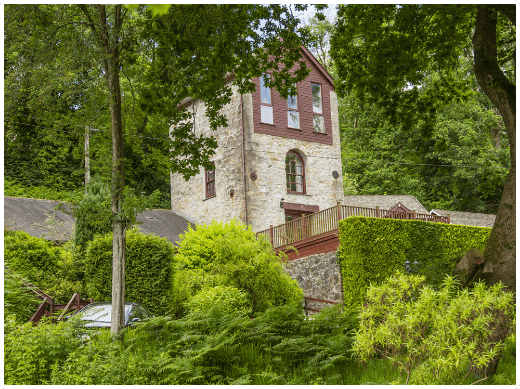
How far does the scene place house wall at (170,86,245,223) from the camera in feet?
77.6

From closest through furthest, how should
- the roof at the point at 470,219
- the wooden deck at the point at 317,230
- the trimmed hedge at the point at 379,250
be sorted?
the trimmed hedge at the point at 379,250 → the wooden deck at the point at 317,230 → the roof at the point at 470,219

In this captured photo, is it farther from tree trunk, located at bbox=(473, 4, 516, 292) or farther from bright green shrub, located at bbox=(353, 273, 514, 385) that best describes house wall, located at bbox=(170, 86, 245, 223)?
bright green shrub, located at bbox=(353, 273, 514, 385)

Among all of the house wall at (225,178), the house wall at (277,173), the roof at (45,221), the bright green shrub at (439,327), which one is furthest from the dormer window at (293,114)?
the bright green shrub at (439,327)

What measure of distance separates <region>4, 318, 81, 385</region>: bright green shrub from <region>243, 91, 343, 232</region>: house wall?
15.1 metres

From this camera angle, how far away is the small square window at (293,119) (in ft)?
82.5

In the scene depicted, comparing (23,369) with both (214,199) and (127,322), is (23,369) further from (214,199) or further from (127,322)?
(214,199)

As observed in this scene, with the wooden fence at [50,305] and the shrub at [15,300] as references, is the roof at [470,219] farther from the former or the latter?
the shrub at [15,300]

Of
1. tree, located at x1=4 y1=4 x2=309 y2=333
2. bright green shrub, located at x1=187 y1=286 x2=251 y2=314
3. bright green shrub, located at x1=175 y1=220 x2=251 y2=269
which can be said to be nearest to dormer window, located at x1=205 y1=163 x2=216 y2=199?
bright green shrub, located at x1=175 y1=220 x2=251 y2=269

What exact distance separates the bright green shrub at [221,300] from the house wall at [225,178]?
10213 mm

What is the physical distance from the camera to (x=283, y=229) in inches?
842

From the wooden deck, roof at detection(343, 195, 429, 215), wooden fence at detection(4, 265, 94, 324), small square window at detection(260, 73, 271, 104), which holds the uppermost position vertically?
small square window at detection(260, 73, 271, 104)

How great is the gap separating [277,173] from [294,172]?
1.19 metres

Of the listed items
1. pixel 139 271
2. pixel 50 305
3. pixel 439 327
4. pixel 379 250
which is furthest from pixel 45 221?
pixel 439 327

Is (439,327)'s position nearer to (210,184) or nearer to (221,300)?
(221,300)
